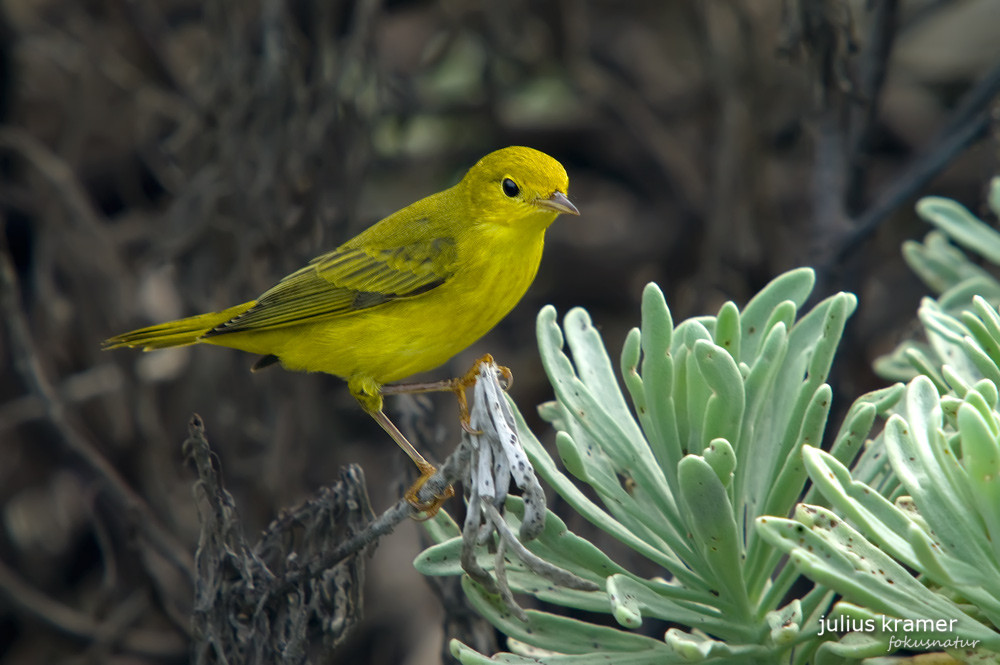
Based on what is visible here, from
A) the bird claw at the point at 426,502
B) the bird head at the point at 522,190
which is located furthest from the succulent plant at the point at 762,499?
the bird head at the point at 522,190

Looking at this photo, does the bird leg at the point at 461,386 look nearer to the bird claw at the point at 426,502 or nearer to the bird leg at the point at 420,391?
the bird leg at the point at 420,391

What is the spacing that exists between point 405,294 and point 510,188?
48cm

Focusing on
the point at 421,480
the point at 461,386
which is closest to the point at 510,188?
the point at 461,386

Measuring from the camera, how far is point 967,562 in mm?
1332

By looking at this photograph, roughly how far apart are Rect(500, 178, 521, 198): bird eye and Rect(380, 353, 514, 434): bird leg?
27.2 inches

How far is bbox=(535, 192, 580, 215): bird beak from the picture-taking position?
2723 millimetres

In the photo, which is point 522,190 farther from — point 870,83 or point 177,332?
point 177,332

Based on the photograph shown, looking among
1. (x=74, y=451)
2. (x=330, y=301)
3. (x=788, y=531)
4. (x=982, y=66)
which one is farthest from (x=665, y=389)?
(x=982, y=66)

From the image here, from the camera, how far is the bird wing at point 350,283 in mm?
2836

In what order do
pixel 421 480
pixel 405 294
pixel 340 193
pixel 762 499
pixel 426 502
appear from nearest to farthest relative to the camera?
pixel 762 499, pixel 426 502, pixel 421 480, pixel 405 294, pixel 340 193

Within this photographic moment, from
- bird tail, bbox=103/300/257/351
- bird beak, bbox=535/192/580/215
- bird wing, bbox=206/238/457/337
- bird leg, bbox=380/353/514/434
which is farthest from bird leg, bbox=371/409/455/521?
bird beak, bbox=535/192/580/215

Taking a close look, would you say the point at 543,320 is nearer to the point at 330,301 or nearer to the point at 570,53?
the point at 330,301

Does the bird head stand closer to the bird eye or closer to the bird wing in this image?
the bird eye

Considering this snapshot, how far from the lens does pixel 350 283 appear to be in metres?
2.93
